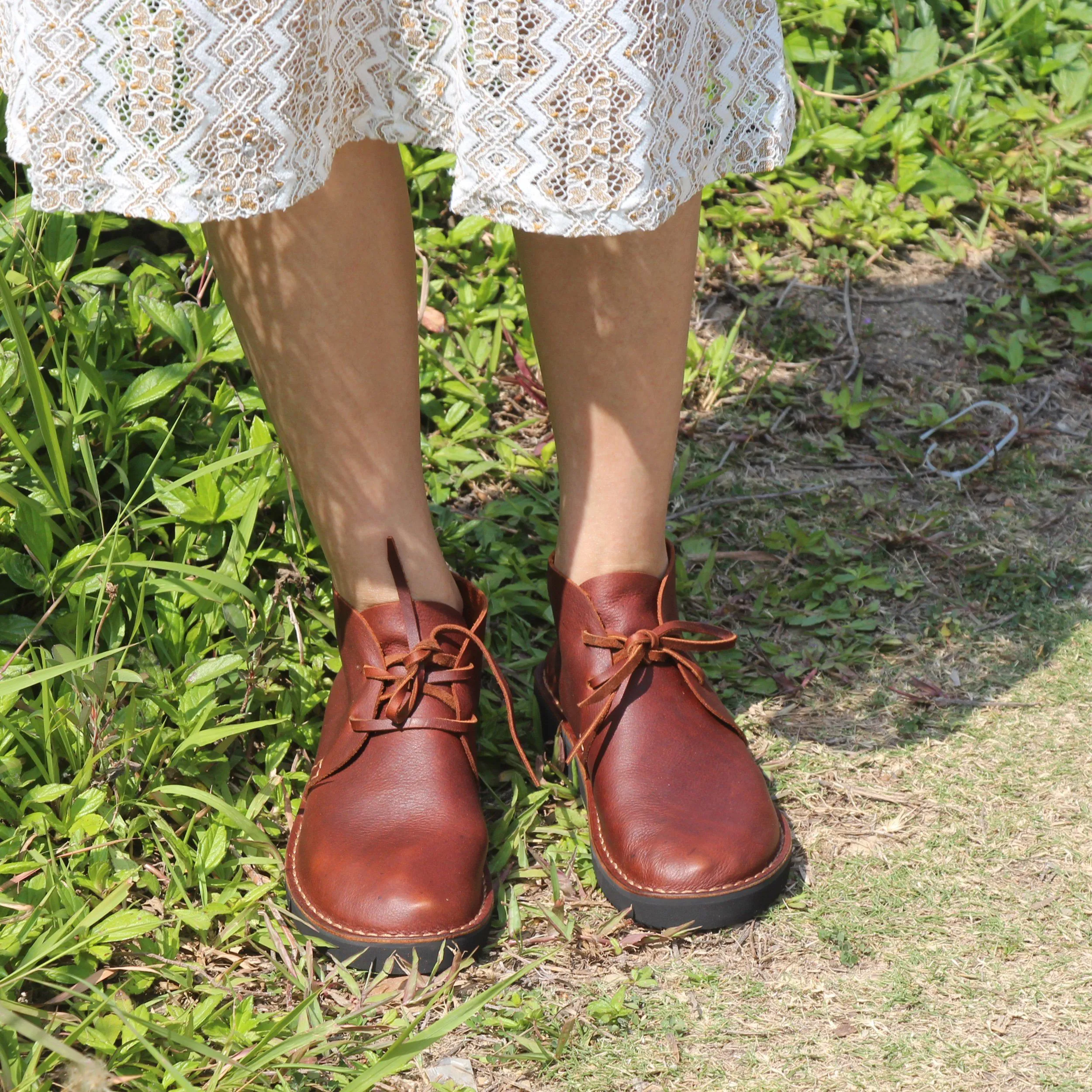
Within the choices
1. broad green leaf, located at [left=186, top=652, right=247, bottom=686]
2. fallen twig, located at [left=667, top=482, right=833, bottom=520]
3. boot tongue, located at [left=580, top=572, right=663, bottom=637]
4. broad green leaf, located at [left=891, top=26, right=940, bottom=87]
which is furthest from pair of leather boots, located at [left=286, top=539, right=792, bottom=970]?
broad green leaf, located at [left=891, top=26, right=940, bottom=87]

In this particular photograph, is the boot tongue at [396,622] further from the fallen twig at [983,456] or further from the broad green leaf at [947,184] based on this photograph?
the broad green leaf at [947,184]

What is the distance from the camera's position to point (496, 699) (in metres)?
1.56

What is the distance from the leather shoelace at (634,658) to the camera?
1.31m

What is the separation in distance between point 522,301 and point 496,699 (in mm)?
953

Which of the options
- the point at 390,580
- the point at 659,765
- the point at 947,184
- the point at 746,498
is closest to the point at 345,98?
the point at 390,580

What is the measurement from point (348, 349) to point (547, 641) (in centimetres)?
66

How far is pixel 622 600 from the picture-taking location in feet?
4.37

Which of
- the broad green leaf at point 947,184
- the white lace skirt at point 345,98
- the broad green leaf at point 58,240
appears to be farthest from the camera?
the broad green leaf at point 947,184

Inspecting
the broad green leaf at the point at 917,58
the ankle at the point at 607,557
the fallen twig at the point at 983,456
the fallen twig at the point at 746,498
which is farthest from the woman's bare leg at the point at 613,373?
the broad green leaf at the point at 917,58

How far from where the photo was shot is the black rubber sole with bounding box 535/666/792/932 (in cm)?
121

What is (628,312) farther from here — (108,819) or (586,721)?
(108,819)

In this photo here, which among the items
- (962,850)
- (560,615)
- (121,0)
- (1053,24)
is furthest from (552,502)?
(1053,24)

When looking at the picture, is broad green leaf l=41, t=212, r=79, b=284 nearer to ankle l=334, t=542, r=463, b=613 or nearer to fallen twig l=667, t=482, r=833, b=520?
ankle l=334, t=542, r=463, b=613

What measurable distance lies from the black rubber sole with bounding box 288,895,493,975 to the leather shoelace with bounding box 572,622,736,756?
0.82 feet
